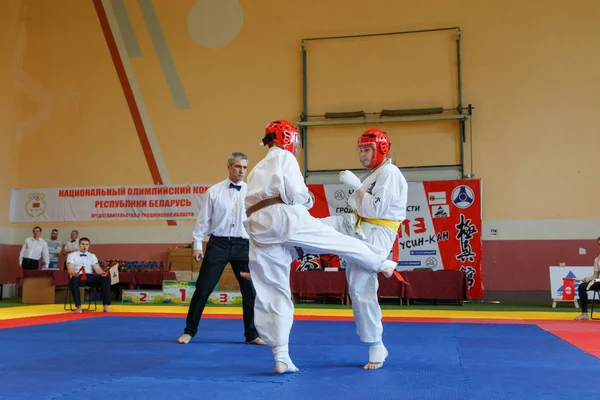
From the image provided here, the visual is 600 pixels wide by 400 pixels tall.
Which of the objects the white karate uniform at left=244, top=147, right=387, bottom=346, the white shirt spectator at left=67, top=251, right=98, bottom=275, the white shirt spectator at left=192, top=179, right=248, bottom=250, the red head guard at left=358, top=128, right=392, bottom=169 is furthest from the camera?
the white shirt spectator at left=67, top=251, right=98, bottom=275

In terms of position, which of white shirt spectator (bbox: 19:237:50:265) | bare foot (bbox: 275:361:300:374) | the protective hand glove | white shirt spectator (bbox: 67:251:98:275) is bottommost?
bare foot (bbox: 275:361:300:374)

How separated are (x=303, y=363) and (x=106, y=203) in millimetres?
11447

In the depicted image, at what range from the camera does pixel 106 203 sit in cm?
1448

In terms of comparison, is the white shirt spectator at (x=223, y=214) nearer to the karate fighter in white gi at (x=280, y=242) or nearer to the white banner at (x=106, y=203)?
the karate fighter in white gi at (x=280, y=242)

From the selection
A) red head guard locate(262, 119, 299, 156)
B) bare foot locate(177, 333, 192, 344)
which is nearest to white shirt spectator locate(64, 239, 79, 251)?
bare foot locate(177, 333, 192, 344)

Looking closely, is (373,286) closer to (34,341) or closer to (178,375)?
(178,375)

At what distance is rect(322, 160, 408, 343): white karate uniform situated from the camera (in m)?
4.04

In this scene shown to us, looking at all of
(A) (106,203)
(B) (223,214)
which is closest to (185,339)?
(B) (223,214)

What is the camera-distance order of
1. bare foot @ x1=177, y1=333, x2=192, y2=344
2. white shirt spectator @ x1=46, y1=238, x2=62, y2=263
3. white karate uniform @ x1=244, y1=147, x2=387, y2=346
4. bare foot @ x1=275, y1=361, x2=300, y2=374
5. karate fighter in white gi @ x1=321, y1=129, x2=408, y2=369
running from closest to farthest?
bare foot @ x1=275, y1=361, x2=300, y2=374 → white karate uniform @ x1=244, y1=147, x2=387, y2=346 → karate fighter in white gi @ x1=321, y1=129, x2=408, y2=369 → bare foot @ x1=177, y1=333, x2=192, y2=344 → white shirt spectator @ x1=46, y1=238, x2=62, y2=263

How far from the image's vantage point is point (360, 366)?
13.4ft

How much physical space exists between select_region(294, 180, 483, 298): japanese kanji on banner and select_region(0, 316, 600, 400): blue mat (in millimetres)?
6193

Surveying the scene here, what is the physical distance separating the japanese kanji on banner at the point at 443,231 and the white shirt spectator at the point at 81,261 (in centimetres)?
462

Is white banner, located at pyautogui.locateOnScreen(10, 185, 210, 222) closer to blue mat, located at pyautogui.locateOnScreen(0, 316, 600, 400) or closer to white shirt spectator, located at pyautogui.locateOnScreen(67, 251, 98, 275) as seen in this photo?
white shirt spectator, located at pyautogui.locateOnScreen(67, 251, 98, 275)

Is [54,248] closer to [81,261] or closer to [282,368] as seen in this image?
[81,261]
